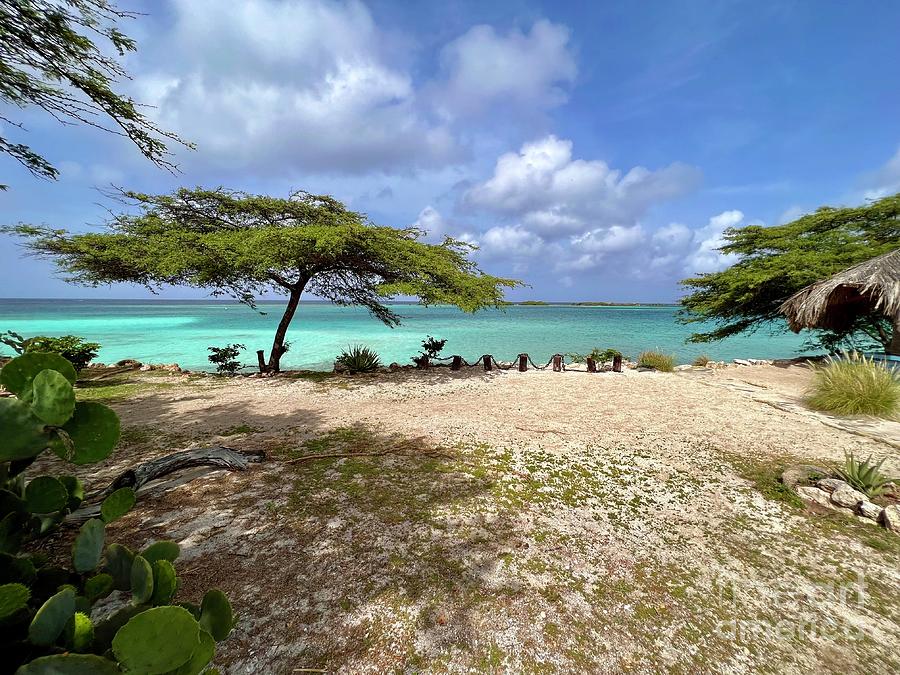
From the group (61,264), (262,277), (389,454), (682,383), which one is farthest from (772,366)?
(61,264)

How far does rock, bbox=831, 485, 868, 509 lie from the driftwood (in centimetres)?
658

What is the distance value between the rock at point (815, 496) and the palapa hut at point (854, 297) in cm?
728

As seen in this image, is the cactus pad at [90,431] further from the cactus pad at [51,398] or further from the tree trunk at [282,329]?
the tree trunk at [282,329]

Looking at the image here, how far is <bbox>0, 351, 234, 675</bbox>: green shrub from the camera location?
2.51 feet

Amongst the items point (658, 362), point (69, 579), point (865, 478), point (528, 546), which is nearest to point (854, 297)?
point (658, 362)

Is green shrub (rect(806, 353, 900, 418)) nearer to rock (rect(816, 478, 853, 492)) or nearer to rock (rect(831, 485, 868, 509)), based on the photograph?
rock (rect(816, 478, 853, 492))

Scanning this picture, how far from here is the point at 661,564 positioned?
280 cm

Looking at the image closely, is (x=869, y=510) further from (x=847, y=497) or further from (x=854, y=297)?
(x=854, y=297)

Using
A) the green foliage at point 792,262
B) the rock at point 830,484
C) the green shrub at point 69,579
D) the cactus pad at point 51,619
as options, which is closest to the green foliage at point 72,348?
the green shrub at point 69,579

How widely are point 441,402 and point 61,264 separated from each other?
10901 mm

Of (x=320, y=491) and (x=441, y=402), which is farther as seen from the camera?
(x=441, y=402)

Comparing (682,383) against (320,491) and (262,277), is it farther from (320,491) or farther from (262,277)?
(262,277)

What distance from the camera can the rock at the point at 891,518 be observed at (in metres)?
3.20

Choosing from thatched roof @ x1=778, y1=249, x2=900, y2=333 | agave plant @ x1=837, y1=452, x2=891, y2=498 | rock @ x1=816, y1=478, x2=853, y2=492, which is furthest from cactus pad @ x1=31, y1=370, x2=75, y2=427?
Result: thatched roof @ x1=778, y1=249, x2=900, y2=333
